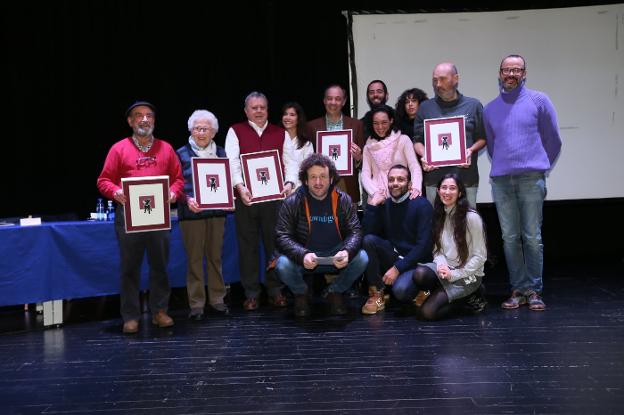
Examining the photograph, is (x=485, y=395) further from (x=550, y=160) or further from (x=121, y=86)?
(x=121, y=86)

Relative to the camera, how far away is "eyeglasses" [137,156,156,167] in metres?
4.02

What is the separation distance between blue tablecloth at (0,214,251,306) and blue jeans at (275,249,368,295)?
3.86 ft

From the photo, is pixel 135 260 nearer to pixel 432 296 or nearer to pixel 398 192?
pixel 398 192

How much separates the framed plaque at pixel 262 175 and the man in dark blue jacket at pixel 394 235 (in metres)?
0.72

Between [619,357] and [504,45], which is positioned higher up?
[504,45]

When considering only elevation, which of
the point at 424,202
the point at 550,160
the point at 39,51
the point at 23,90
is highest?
the point at 39,51

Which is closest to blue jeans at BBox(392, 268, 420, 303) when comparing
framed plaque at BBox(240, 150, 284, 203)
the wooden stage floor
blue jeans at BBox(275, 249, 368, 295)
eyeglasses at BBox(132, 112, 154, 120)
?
the wooden stage floor

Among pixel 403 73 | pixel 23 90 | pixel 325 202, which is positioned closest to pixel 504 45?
pixel 403 73

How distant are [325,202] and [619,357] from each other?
2.06m

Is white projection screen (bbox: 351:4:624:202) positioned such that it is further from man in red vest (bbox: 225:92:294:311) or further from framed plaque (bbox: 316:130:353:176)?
man in red vest (bbox: 225:92:294:311)

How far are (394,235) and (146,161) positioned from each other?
185 cm

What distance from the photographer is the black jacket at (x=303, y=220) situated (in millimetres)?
4234

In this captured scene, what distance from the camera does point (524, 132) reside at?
4.18 metres

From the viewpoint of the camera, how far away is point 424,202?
4297mm
